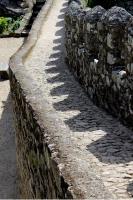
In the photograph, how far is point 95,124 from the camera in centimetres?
578

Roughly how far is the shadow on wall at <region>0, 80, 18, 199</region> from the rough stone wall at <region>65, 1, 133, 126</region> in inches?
103

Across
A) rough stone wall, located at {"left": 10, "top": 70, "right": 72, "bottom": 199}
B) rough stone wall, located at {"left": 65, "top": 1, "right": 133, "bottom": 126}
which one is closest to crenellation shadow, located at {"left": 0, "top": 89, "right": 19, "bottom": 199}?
rough stone wall, located at {"left": 10, "top": 70, "right": 72, "bottom": 199}

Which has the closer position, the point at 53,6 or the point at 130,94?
the point at 130,94

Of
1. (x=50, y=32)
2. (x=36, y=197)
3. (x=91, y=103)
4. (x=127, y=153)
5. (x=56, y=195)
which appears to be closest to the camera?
(x=56, y=195)

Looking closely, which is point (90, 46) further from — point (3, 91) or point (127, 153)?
point (3, 91)

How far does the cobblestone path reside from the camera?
4484mm

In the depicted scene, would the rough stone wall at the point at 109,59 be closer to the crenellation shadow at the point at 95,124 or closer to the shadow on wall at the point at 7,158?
the crenellation shadow at the point at 95,124

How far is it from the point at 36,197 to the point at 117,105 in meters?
1.38

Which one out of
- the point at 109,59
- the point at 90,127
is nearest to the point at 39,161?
the point at 90,127

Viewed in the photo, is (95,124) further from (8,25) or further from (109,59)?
(8,25)

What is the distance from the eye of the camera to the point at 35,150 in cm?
545

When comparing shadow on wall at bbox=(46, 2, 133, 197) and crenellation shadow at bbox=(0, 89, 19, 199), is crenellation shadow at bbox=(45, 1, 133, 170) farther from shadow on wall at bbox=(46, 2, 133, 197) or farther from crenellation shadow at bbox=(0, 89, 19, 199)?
crenellation shadow at bbox=(0, 89, 19, 199)

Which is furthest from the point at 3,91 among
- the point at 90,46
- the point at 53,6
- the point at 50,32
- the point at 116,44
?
the point at 116,44

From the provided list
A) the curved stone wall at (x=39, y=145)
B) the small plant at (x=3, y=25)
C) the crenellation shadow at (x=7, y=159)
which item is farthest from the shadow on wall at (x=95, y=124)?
the small plant at (x=3, y=25)
